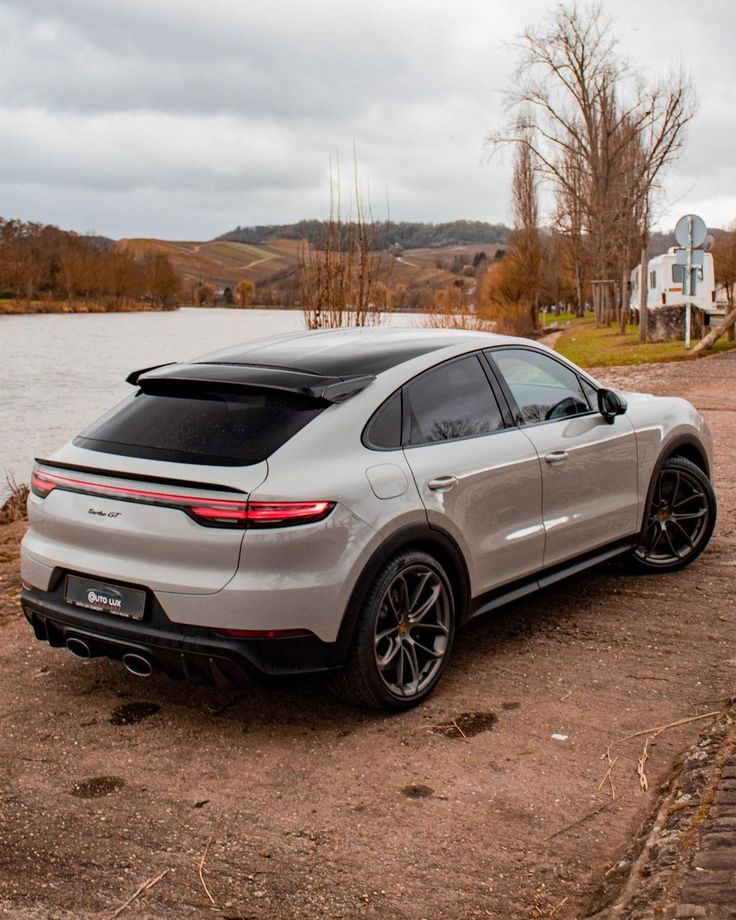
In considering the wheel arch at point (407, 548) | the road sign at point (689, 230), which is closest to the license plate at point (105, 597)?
the wheel arch at point (407, 548)

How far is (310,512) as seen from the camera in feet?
12.6

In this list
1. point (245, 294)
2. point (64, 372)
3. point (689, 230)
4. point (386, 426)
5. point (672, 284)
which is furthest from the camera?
point (245, 294)

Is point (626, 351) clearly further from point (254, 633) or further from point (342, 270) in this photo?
point (254, 633)

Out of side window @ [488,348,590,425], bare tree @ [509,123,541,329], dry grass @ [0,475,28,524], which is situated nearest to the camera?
side window @ [488,348,590,425]

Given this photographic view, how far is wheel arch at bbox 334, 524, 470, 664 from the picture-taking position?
3.97m

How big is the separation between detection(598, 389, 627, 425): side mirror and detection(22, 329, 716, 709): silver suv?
44 cm

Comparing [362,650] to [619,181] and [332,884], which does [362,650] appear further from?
[619,181]

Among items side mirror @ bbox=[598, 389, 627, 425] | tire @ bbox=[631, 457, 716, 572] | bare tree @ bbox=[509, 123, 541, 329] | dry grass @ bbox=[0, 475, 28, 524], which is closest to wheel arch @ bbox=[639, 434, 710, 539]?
tire @ bbox=[631, 457, 716, 572]

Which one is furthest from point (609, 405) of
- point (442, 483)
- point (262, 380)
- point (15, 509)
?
point (15, 509)

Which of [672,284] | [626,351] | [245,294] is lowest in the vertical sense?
[626,351]

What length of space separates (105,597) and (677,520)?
3777 mm

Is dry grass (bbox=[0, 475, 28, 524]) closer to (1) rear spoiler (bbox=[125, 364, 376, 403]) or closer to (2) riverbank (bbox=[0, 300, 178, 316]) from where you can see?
(1) rear spoiler (bbox=[125, 364, 376, 403])

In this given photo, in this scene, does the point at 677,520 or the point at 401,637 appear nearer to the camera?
the point at 401,637

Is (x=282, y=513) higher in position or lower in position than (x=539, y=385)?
lower
